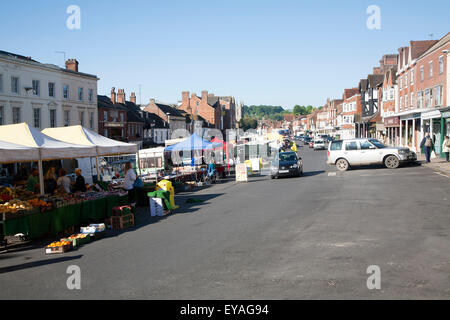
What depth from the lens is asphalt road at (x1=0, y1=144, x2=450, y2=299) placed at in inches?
255

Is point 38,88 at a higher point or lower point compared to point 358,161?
higher

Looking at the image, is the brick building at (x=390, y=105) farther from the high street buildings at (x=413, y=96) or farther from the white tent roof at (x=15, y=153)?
the white tent roof at (x=15, y=153)

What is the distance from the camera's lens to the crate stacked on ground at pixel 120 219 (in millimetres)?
12898

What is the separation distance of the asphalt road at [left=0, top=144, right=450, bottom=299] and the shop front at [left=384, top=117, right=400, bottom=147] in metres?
34.9

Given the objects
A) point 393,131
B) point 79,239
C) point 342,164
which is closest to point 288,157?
point 342,164

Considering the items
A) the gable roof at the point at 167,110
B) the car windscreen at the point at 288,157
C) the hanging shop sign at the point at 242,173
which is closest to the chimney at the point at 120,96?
the gable roof at the point at 167,110

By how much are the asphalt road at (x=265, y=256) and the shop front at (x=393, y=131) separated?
34915 millimetres

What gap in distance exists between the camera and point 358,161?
26922 mm

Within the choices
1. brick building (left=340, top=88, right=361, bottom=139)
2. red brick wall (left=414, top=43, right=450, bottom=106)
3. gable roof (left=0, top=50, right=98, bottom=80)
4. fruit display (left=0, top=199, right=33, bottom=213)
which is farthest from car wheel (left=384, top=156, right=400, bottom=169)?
brick building (left=340, top=88, right=361, bottom=139)

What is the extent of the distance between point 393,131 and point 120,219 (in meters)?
48.3
